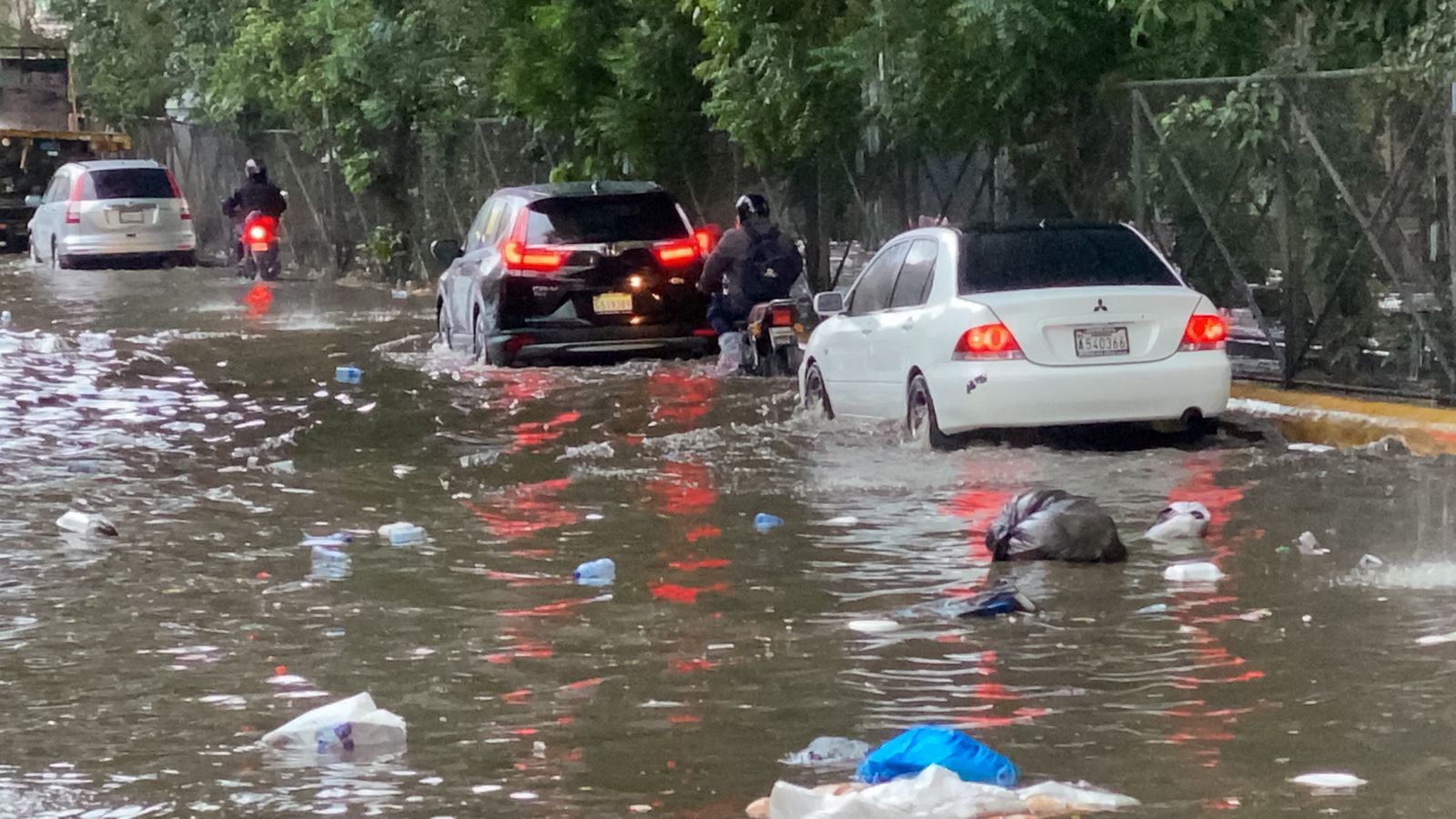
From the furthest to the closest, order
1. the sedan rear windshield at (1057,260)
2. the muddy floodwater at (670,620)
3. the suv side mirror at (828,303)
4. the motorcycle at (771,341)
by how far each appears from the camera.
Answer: the motorcycle at (771,341) < the suv side mirror at (828,303) < the sedan rear windshield at (1057,260) < the muddy floodwater at (670,620)

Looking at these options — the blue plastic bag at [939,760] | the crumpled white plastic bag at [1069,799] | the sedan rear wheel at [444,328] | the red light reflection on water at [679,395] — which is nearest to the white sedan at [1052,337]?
the red light reflection on water at [679,395]

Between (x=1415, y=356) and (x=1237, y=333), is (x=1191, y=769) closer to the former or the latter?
(x=1415, y=356)

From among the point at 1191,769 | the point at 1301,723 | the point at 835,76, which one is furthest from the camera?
the point at 835,76

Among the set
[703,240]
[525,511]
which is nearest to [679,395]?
[703,240]

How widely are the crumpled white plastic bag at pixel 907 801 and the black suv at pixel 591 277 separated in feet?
45.5

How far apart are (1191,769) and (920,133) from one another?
14661 millimetres

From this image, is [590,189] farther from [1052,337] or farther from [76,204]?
[76,204]

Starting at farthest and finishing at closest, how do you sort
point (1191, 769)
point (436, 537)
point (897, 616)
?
point (436, 537)
point (897, 616)
point (1191, 769)

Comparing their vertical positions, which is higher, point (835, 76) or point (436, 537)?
point (835, 76)

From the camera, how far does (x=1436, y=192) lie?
1412 cm

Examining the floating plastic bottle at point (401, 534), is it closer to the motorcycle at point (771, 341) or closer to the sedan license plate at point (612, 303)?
the motorcycle at point (771, 341)

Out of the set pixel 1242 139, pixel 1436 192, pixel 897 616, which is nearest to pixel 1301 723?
pixel 897 616

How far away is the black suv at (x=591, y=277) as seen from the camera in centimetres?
1984

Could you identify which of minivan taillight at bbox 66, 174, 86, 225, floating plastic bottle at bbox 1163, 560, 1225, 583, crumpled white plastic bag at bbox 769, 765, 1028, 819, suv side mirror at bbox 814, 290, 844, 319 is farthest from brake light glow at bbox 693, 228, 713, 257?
minivan taillight at bbox 66, 174, 86, 225
